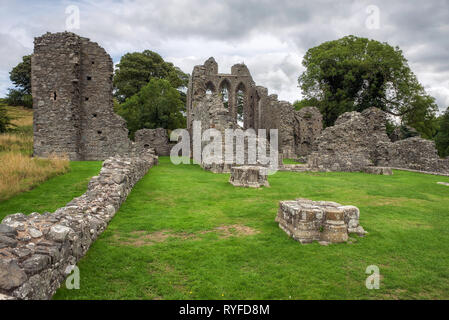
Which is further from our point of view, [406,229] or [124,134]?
[124,134]

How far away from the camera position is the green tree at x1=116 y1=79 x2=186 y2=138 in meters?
28.8

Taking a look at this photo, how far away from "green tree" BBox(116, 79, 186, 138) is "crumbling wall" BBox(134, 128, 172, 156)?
2496 millimetres

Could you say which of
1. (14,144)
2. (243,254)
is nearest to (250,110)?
(14,144)

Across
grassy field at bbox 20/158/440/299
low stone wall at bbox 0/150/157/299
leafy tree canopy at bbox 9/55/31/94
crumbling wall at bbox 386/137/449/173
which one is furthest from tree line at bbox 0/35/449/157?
low stone wall at bbox 0/150/157/299

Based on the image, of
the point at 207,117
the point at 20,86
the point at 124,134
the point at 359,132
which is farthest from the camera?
the point at 20,86

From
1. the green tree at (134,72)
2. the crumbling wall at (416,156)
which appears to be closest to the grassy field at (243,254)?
the crumbling wall at (416,156)

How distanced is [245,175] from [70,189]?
5.38 metres

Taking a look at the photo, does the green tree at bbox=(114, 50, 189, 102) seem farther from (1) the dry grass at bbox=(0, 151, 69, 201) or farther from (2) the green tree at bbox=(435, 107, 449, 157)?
(2) the green tree at bbox=(435, 107, 449, 157)

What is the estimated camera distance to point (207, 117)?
→ 1636cm

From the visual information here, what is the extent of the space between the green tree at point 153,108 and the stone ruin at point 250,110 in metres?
1.95

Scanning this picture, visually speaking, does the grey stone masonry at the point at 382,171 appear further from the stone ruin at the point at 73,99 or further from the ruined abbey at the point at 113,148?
the stone ruin at the point at 73,99

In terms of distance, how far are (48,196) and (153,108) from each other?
22.6 meters

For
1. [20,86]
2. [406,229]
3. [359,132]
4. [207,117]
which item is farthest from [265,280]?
[20,86]
